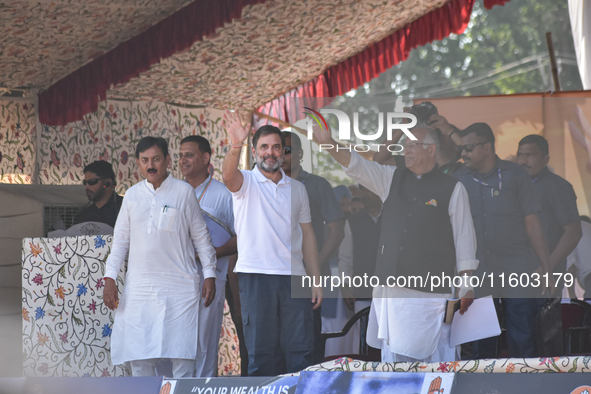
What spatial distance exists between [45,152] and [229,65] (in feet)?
5.08

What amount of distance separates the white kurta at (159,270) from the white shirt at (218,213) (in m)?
0.40

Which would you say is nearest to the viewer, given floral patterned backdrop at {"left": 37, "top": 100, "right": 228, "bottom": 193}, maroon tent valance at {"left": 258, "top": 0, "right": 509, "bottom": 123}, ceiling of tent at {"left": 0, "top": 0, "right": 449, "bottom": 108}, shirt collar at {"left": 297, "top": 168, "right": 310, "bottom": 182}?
shirt collar at {"left": 297, "top": 168, "right": 310, "bottom": 182}

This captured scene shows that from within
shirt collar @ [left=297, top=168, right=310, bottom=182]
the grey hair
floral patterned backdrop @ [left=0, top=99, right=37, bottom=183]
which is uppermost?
floral patterned backdrop @ [left=0, top=99, right=37, bottom=183]

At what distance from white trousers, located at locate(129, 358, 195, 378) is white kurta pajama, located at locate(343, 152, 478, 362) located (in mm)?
987

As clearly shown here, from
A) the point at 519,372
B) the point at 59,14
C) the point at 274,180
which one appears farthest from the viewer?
the point at 59,14

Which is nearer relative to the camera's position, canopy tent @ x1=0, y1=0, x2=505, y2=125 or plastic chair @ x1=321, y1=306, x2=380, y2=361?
plastic chair @ x1=321, y1=306, x2=380, y2=361

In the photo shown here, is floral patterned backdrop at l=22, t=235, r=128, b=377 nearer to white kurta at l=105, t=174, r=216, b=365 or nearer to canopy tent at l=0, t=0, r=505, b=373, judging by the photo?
white kurta at l=105, t=174, r=216, b=365

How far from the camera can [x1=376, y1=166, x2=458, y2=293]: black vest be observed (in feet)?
11.5

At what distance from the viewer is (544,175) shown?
11.7 ft

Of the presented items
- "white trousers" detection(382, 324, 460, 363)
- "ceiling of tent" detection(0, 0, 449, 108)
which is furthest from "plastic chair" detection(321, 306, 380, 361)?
"ceiling of tent" detection(0, 0, 449, 108)

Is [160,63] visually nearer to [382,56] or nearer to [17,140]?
[17,140]

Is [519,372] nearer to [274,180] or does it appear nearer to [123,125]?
[274,180]

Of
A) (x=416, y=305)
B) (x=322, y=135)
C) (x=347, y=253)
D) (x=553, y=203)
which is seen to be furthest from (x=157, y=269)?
(x=553, y=203)

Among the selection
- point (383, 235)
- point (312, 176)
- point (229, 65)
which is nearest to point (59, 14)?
point (229, 65)
